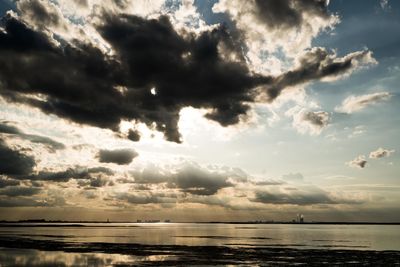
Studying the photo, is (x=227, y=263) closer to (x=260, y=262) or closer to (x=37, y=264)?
(x=260, y=262)

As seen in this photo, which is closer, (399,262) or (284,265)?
(284,265)

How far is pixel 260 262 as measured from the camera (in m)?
53.0

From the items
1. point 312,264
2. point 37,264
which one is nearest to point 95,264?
point 37,264

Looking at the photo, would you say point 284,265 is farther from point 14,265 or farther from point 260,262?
point 14,265

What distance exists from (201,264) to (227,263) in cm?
398

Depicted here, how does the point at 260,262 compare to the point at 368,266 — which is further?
the point at 260,262

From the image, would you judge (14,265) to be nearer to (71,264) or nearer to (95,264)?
(71,264)

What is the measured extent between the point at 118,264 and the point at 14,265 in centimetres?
1337

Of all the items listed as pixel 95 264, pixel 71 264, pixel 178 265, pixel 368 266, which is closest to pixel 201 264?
pixel 178 265

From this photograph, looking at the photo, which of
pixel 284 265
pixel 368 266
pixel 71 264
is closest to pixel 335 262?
pixel 368 266

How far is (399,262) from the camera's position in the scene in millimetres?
54000

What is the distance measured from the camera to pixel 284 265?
49750 mm

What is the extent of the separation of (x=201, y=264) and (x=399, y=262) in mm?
28177

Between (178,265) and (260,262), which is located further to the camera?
(260,262)
